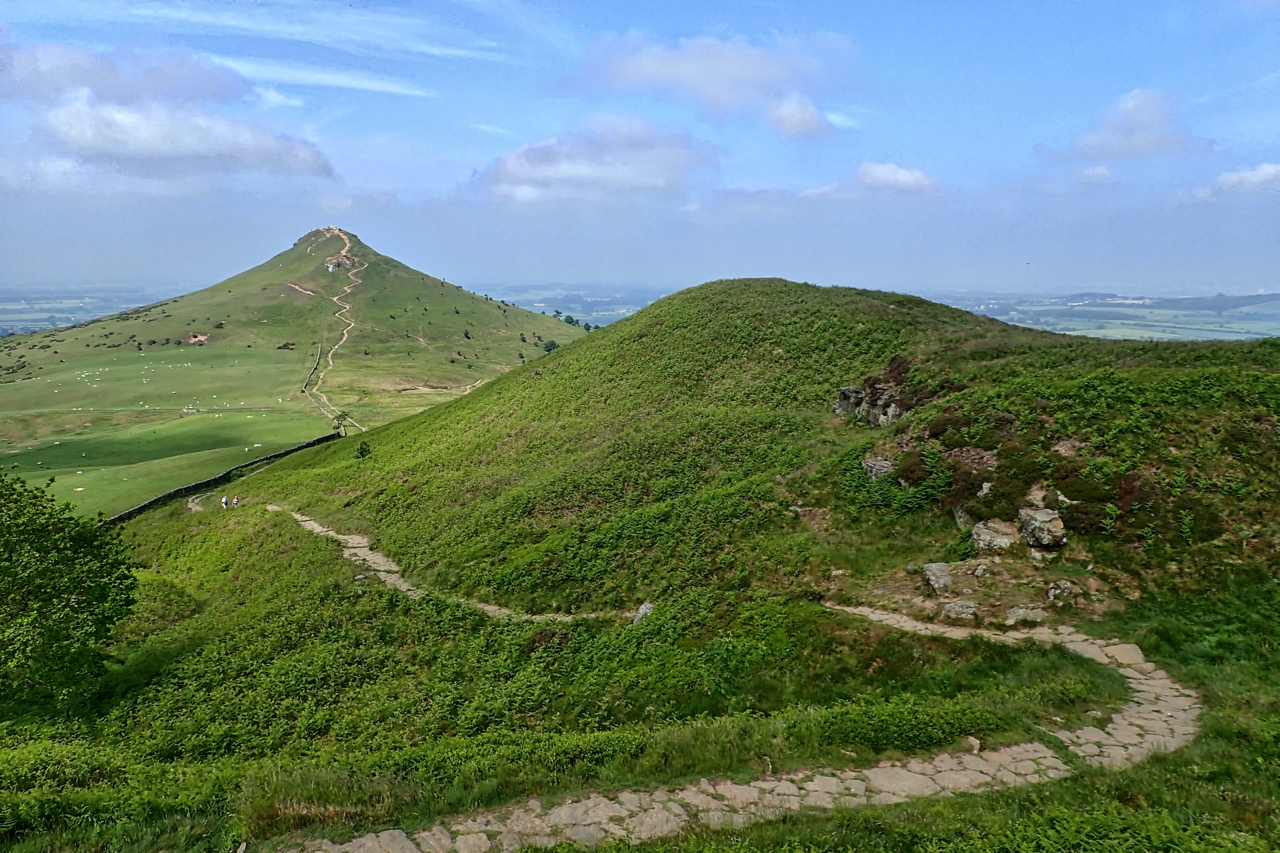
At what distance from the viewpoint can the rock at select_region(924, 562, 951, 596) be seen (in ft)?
58.5

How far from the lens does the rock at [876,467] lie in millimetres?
25672

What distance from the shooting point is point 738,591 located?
21.0m

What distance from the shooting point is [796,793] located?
33.9ft

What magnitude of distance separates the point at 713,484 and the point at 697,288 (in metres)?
41.9

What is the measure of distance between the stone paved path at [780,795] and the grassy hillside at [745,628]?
45cm

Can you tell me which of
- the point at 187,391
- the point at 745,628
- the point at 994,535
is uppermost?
the point at 187,391

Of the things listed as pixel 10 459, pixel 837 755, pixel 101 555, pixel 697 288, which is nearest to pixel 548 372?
pixel 697 288

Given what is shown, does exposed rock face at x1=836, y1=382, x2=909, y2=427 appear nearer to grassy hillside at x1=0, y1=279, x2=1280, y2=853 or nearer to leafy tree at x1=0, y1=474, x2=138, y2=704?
grassy hillside at x1=0, y1=279, x2=1280, y2=853

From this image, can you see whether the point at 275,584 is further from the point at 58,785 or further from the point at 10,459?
the point at 10,459

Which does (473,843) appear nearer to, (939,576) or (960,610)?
(960,610)

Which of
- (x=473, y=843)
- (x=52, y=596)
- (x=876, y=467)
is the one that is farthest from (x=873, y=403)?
(x=52, y=596)

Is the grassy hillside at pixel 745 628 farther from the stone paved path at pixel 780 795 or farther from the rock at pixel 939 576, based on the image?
the rock at pixel 939 576

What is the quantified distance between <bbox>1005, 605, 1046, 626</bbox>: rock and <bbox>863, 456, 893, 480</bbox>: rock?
379 inches

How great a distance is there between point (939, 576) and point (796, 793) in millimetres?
10586
